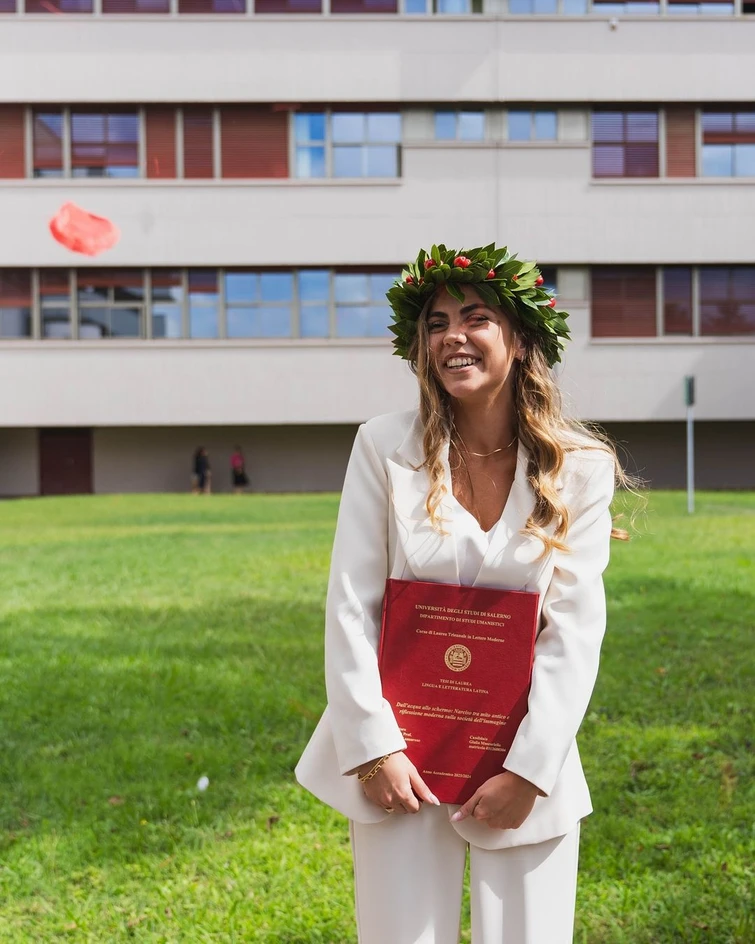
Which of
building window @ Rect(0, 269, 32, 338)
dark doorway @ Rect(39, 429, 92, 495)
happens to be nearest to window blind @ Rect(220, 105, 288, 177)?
building window @ Rect(0, 269, 32, 338)

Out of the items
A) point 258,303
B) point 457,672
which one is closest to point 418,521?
point 457,672

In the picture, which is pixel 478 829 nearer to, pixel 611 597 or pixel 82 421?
pixel 611 597

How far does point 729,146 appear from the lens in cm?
2894

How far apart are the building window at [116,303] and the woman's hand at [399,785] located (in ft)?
89.3

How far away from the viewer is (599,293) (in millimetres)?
28984

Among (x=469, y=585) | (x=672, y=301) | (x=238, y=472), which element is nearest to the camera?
(x=469, y=585)

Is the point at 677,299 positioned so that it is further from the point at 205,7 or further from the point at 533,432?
the point at 533,432

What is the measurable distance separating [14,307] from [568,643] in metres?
28.5

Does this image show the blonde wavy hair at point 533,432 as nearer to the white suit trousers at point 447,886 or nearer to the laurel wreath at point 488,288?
the laurel wreath at point 488,288

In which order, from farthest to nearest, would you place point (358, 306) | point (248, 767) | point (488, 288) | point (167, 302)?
point (358, 306) → point (167, 302) → point (248, 767) → point (488, 288)

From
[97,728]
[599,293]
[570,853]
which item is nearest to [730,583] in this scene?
[97,728]

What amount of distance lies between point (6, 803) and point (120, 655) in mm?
2824

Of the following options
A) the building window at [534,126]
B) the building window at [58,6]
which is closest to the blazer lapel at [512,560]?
the building window at [534,126]

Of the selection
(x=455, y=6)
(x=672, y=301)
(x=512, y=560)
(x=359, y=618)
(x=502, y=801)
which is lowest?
(x=502, y=801)
